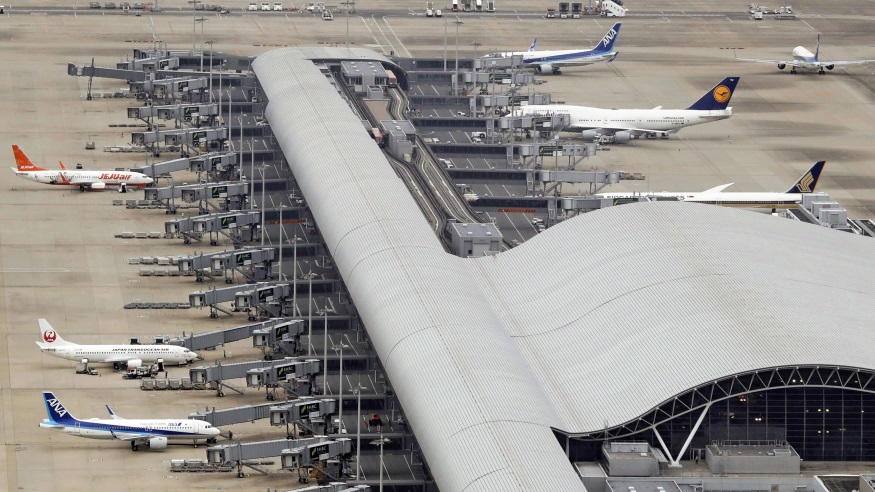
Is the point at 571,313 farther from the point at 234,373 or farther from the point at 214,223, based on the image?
the point at 214,223

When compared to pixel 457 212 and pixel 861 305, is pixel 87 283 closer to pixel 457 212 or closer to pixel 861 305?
pixel 457 212

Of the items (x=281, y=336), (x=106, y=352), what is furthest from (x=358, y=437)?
(x=106, y=352)

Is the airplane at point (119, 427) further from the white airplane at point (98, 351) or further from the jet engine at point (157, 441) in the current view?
the white airplane at point (98, 351)

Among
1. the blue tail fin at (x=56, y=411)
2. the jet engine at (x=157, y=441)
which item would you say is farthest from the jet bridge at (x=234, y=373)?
the blue tail fin at (x=56, y=411)

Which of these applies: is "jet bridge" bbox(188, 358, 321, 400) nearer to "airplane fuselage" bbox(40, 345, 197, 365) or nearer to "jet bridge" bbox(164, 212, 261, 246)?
"airplane fuselage" bbox(40, 345, 197, 365)

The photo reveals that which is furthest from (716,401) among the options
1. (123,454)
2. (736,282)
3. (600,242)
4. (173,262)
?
(173,262)

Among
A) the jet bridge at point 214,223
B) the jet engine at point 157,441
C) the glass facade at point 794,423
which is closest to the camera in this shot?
the glass facade at point 794,423

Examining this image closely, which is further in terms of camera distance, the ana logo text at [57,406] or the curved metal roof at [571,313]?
the ana logo text at [57,406]
